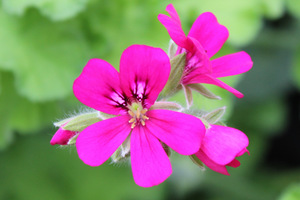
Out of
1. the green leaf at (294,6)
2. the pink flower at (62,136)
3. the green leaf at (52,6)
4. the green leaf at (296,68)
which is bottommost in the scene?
the green leaf at (296,68)

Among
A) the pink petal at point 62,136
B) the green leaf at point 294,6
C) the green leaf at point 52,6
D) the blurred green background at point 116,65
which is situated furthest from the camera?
the green leaf at point 294,6

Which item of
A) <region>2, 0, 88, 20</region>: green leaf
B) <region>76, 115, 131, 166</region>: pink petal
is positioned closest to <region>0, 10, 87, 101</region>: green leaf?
<region>2, 0, 88, 20</region>: green leaf

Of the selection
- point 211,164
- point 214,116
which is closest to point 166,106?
point 214,116

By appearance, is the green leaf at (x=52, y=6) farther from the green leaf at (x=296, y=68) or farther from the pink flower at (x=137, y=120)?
the green leaf at (x=296, y=68)

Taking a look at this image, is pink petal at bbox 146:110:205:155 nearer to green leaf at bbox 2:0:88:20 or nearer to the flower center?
the flower center

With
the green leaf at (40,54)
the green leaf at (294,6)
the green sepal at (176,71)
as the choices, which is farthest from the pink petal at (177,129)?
the green leaf at (294,6)

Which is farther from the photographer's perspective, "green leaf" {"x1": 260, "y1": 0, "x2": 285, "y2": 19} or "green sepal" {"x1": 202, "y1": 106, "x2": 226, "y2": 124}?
"green leaf" {"x1": 260, "y1": 0, "x2": 285, "y2": 19}

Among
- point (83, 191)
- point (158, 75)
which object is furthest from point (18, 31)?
point (158, 75)
